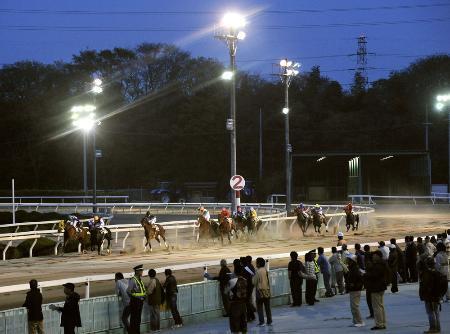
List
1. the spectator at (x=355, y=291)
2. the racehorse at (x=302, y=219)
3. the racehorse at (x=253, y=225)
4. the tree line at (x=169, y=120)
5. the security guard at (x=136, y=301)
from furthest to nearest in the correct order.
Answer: the tree line at (x=169, y=120)
the racehorse at (x=302, y=219)
the racehorse at (x=253, y=225)
the spectator at (x=355, y=291)
the security guard at (x=136, y=301)

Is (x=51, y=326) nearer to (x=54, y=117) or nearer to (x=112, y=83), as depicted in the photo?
(x=54, y=117)

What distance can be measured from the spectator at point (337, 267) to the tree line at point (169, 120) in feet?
186

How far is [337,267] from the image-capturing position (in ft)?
54.0

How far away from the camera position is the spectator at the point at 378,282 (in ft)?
38.0

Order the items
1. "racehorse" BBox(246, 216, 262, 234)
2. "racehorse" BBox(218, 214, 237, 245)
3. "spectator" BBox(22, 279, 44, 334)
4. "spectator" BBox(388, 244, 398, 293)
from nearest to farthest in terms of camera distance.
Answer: "spectator" BBox(22, 279, 44, 334)
"spectator" BBox(388, 244, 398, 293)
"racehorse" BBox(218, 214, 237, 245)
"racehorse" BBox(246, 216, 262, 234)

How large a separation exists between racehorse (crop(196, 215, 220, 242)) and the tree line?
4649 cm

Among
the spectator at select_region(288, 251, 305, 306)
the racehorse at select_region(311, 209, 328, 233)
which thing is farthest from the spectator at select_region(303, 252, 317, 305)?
the racehorse at select_region(311, 209, 328, 233)

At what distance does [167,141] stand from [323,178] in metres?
18.5

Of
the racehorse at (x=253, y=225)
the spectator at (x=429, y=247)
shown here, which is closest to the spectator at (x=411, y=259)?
the spectator at (x=429, y=247)

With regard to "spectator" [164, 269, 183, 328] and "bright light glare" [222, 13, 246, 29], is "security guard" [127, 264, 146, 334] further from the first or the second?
"bright light glare" [222, 13, 246, 29]

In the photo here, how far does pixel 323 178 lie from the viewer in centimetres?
6594

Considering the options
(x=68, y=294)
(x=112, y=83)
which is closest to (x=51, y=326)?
(x=68, y=294)

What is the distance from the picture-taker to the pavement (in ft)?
39.6

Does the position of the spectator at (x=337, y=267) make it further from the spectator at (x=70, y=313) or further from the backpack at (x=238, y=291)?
the spectator at (x=70, y=313)
